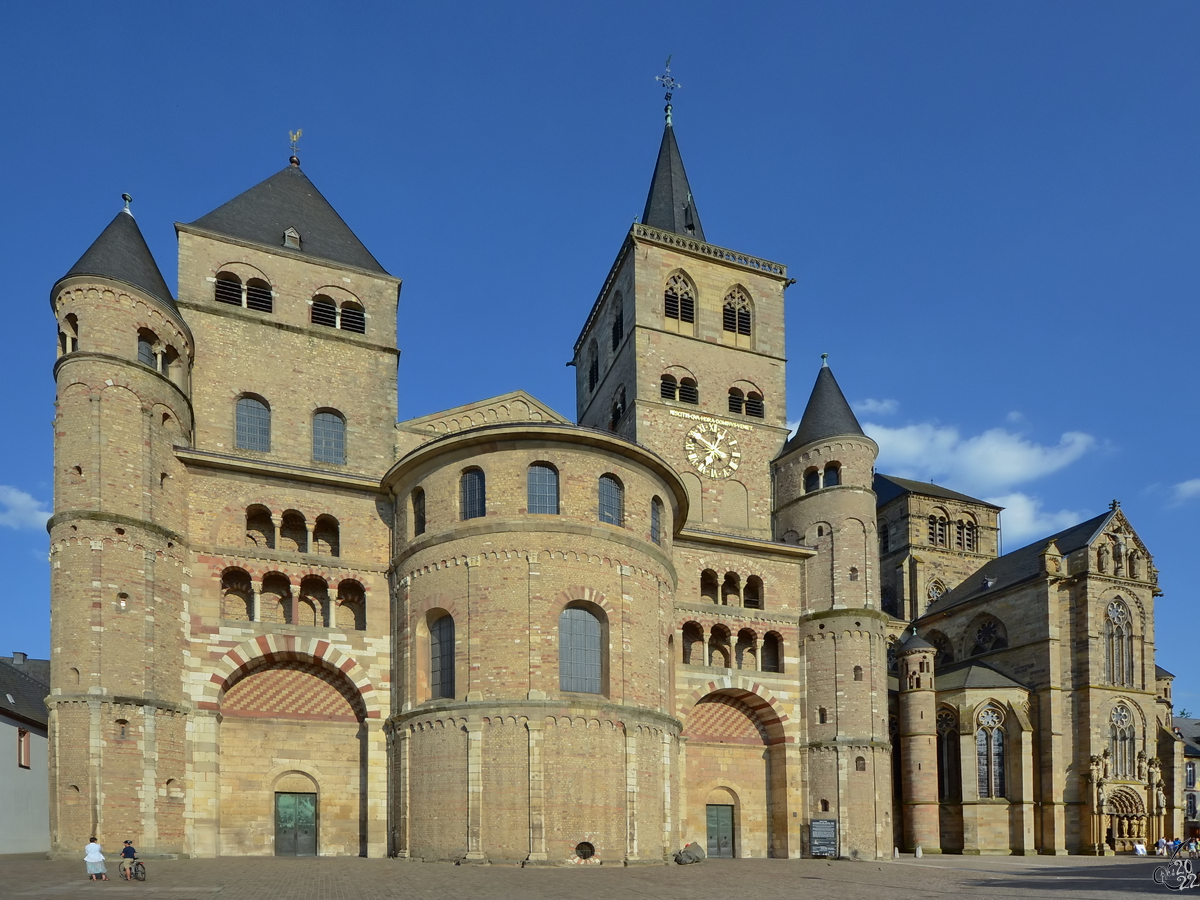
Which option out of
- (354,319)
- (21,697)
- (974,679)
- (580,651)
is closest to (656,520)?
(580,651)

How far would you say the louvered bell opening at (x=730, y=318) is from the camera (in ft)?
169

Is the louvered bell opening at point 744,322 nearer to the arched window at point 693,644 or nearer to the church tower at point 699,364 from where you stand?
the church tower at point 699,364

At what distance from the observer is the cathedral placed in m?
30.5

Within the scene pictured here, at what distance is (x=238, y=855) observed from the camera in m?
32.3

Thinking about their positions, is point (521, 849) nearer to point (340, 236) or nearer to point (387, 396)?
point (387, 396)

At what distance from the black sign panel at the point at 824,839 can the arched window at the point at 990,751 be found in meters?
15.2

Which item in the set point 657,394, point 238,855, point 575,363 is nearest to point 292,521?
point 238,855

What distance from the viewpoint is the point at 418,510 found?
34844mm

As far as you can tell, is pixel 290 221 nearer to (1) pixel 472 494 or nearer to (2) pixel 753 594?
(1) pixel 472 494

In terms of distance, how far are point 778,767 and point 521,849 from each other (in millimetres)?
14534

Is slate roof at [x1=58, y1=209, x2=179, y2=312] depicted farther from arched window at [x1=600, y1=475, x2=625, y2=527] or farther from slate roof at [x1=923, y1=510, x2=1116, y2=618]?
slate roof at [x1=923, y1=510, x2=1116, y2=618]

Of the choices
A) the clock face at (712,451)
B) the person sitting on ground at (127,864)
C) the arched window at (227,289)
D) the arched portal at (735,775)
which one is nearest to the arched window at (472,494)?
the arched portal at (735,775)

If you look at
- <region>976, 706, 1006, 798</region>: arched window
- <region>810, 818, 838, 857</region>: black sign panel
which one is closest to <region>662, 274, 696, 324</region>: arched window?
<region>810, 818, 838, 857</region>: black sign panel

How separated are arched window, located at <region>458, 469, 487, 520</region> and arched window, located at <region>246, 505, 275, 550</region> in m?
6.76
